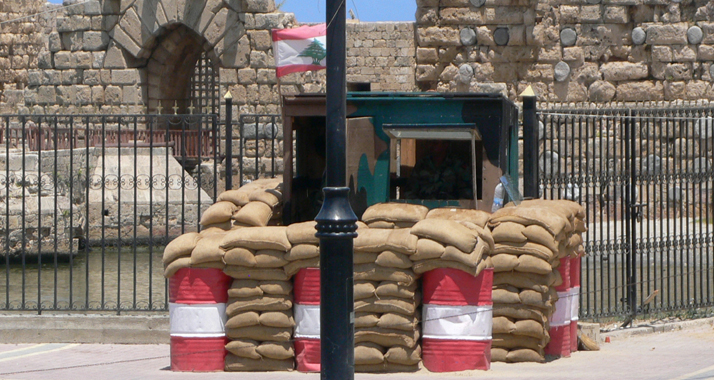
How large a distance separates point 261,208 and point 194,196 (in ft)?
30.1

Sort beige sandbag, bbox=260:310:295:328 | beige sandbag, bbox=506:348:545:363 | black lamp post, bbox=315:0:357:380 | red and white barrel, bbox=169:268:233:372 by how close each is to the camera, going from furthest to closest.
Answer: beige sandbag, bbox=506:348:545:363, red and white barrel, bbox=169:268:233:372, beige sandbag, bbox=260:310:295:328, black lamp post, bbox=315:0:357:380

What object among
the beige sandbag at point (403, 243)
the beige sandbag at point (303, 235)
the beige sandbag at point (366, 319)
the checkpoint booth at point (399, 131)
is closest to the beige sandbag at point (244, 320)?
the beige sandbag at point (303, 235)

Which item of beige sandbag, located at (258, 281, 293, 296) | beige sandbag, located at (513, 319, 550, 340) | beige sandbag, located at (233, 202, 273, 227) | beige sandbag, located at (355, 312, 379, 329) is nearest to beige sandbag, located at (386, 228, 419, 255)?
beige sandbag, located at (355, 312, 379, 329)

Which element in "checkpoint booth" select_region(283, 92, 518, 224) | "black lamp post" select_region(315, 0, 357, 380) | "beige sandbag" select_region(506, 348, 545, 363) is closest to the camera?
"black lamp post" select_region(315, 0, 357, 380)

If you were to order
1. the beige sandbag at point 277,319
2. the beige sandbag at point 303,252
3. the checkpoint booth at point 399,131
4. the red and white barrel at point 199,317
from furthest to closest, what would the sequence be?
the checkpoint booth at point 399,131, the red and white barrel at point 199,317, the beige sandbag at point 277,319, the beige sandbag at point 303,252

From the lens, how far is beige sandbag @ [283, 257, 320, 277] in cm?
713

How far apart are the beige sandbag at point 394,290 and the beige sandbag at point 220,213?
68.1 inches

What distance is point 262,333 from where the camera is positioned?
23.9 feet

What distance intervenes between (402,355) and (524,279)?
3.54 feet

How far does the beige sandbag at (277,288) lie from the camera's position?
7223 mm

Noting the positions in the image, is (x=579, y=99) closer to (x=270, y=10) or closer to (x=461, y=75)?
(x=461, y=75)

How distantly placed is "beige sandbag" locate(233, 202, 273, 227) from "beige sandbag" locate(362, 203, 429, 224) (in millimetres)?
856

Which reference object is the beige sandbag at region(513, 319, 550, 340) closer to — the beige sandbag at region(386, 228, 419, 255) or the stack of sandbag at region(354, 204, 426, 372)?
the stack of sandbag at region(354, 204, 426, 372)

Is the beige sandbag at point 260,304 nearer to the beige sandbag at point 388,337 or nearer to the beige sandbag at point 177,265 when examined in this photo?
the beige sandbag at point 177,265
